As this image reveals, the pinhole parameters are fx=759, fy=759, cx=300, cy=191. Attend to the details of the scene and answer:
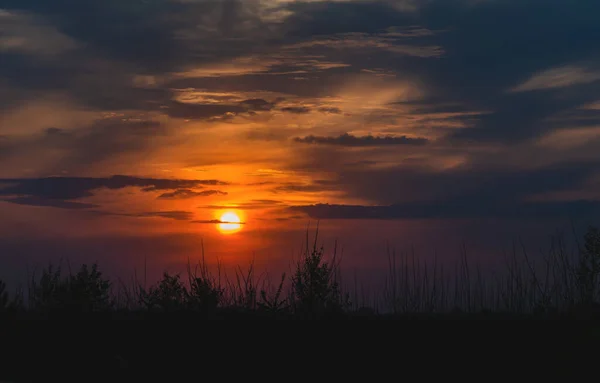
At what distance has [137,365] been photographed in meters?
8.70

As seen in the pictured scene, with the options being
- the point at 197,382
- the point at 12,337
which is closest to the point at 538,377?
the point at 197,382

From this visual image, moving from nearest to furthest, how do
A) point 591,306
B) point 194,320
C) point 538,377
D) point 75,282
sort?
point 538,377 → point 194,320 → point 591,306 → point 75,282

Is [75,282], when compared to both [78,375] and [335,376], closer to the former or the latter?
[78,375]

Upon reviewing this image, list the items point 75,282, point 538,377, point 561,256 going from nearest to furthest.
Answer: point 538,377
point 75,282
point 561,256

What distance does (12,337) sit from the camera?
9.68 meters

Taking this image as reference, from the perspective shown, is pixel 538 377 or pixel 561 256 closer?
pixel 538 377

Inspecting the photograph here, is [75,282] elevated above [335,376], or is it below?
above

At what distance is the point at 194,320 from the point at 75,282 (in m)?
5.20

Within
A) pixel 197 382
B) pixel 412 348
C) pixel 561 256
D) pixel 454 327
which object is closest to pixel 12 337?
pixel 197 382

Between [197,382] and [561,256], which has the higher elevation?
[561,256]

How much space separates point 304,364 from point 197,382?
50.5 inches

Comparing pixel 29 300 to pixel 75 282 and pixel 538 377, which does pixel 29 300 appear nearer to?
pixel 75 282

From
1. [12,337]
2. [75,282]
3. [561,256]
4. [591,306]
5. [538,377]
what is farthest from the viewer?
[561,256]

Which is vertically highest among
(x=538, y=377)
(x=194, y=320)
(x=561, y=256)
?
(x=561, y=256)
